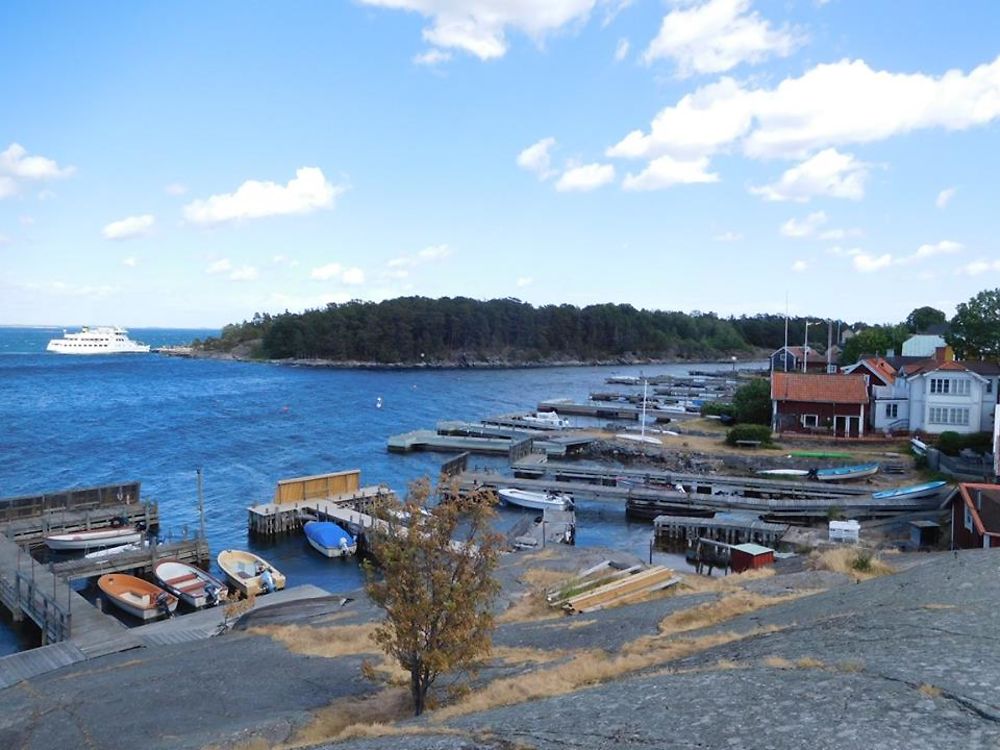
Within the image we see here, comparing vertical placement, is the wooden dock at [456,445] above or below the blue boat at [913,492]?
below

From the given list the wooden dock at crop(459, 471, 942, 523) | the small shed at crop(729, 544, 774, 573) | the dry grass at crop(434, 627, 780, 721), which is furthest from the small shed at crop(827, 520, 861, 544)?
the dry grass at crop(434, 627, 780, 721)

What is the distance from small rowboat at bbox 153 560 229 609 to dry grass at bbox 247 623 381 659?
8143 millimetres

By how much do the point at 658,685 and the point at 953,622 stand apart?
5.48 m

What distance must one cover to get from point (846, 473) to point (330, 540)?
3376cm

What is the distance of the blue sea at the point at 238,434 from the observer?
1795 inches

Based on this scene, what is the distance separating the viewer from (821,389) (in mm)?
62156

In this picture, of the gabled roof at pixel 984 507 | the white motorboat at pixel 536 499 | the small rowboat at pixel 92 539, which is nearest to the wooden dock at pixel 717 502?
the white motorboat at pixel 536 499

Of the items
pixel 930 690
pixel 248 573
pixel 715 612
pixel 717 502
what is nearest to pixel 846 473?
pixel 717 502

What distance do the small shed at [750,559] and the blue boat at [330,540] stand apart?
19.2 metres

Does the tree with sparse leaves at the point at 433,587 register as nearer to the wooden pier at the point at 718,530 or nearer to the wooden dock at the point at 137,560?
the wooden dock at the point at 137,560

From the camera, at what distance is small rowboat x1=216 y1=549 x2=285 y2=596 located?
33375 millimetres

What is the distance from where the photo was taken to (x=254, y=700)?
1800 cm

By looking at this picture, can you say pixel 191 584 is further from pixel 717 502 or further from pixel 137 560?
pixel 717 502

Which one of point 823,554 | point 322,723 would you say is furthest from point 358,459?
point 322,723
